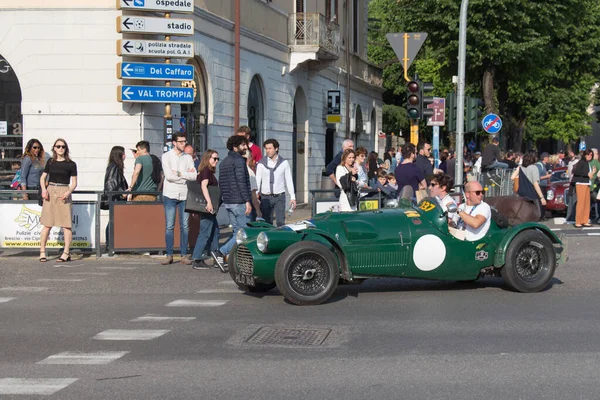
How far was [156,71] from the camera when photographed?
1794cm

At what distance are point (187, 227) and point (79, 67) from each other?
5.60 metres

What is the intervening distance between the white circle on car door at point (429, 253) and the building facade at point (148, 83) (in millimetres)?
9615

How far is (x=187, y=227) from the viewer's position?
48.6ft

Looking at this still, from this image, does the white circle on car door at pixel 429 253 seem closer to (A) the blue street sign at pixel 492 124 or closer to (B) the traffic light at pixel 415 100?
(B) the traffic light at pixel 415 100

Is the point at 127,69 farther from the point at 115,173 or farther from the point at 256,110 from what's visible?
the point at 256,110

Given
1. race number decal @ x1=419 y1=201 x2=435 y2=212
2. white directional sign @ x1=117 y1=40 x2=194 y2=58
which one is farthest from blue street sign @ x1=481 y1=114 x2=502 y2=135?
race number decal @ x1=419 y1=201 x2=435 y2=212

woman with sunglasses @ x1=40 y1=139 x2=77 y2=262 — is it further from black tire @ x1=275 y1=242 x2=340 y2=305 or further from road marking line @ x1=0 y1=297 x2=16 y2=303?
black tire @ x1=275 y1=242 x2=340 y2=305

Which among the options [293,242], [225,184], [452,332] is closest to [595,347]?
[452,332]

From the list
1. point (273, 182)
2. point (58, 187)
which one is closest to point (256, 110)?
point (273, 182)

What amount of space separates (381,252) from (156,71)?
28.8 feet

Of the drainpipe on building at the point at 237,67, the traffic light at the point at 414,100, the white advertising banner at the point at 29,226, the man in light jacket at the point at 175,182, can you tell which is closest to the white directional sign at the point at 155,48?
the white advertising banner at the point at 29,226

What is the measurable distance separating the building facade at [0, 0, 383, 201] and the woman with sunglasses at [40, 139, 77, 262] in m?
4.16

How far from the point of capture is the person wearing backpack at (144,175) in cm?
1574

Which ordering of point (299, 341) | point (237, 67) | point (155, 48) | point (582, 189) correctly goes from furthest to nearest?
point (237, 67)
point (582, 189)
point (155, 48)
point (299, 341)
